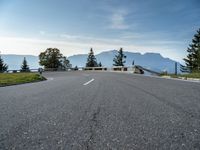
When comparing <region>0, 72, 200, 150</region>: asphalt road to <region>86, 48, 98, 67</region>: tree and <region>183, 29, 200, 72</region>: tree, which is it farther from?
<region>86, 48, 98, 67</region>: tree

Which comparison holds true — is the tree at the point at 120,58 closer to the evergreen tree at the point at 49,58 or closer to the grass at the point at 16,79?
the evergreen tree at the point at 49,58

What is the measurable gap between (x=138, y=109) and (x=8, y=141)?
293 centimetres

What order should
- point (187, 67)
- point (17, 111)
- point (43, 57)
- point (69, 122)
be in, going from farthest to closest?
point (43, 57), point (187, 67), point (17, 111), point (69, 122)

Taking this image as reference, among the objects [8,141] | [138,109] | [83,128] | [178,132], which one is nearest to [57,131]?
[83,128]

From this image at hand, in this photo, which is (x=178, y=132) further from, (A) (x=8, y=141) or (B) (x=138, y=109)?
(A) (x=8, y=141)

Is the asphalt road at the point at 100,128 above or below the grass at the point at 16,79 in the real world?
below

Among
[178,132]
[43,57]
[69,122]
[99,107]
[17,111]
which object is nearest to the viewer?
[178,132]

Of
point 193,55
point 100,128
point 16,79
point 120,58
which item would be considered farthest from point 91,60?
point 100,128

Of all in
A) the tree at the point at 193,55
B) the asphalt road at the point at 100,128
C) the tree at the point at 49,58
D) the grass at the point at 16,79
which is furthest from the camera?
the tree at the point at 49,58

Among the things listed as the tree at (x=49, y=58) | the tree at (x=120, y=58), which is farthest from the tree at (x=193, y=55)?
the tree at (x=49, y=58)

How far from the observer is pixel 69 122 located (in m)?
3.79

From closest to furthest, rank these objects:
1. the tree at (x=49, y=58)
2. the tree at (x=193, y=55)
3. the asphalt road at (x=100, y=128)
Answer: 1. the asphalt road at (x=100, y=128)
2. the tree at (x=193, y=55)
3. the tree at (x=49, y=58)

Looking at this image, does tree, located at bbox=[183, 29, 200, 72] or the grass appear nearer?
the grass

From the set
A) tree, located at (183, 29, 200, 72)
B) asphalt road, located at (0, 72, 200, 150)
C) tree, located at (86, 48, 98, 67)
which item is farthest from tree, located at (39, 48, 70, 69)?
asphalt road, located at (0, 72, 200, 150)
